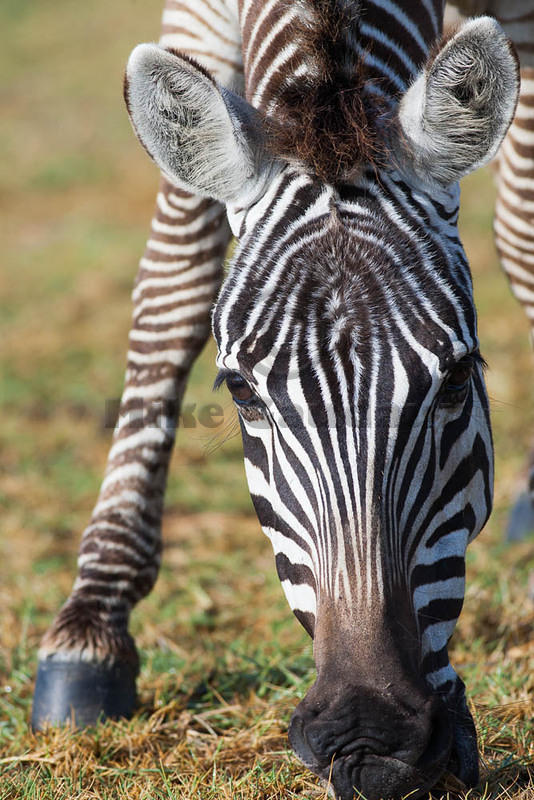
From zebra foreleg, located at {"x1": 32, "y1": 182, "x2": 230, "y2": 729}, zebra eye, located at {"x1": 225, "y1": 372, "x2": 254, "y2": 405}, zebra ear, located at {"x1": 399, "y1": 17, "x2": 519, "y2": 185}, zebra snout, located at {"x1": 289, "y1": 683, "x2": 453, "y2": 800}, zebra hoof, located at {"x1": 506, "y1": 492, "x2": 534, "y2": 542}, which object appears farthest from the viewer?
zebra hoof, located at {"x1": 506, "y1": 492, "x2": 534, "y2": 542}

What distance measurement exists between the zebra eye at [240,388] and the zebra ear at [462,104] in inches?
35.1

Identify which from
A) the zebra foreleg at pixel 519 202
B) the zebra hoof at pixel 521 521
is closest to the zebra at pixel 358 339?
the zebra foreleg at pixel 519 202

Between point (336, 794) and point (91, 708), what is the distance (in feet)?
5.43

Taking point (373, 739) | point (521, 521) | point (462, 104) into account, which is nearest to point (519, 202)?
point (462, 104)

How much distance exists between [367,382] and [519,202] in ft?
7.18

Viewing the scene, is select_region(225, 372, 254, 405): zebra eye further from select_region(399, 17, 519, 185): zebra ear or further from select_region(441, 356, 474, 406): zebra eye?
select_region(399, 17, 519, 185): zebra ear

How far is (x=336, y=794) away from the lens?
2439mm

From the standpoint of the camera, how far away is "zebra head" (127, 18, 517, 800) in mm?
2379

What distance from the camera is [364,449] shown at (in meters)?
2.55

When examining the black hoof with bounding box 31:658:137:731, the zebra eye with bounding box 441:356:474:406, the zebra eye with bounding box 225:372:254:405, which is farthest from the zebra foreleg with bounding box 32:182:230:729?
the zebra eye with bounding box 441:356:474:406

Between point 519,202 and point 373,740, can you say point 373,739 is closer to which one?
point 373,740


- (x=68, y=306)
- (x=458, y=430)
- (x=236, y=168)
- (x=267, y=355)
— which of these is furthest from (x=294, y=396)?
(x=68, y=306)

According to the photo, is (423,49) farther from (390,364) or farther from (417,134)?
(390,364)

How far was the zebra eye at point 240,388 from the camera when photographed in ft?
9.12
